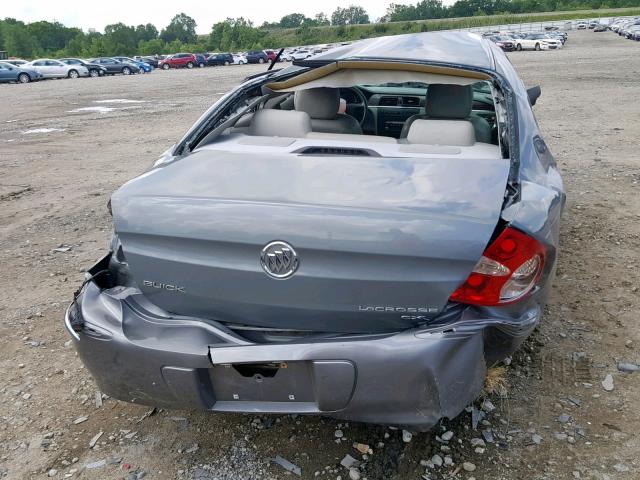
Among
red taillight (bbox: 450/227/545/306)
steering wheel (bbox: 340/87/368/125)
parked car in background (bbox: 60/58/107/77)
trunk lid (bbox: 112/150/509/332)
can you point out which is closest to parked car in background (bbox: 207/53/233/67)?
parked car in background (bbox: 60/58/107/77)

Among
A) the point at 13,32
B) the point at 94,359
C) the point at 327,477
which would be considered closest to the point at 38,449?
the point at 94,359

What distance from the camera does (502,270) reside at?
2.04m

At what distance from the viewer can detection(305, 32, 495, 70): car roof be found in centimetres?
304

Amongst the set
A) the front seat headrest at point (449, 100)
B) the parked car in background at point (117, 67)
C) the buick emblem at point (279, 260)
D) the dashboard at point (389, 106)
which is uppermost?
the front seat headrest at point (449, 100)

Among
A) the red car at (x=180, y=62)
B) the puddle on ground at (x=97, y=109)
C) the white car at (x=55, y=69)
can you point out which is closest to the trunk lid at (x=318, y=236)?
the puddle on ground at (x=97, y=109)

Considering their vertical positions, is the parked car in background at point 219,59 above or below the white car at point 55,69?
below

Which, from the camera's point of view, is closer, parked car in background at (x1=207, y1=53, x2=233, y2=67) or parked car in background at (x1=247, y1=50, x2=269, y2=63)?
parked car in background at (x1=207, y1=53, x2=233, y2=67)

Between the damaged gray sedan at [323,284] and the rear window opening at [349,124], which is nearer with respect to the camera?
the damaged gray sedan at [323,284]

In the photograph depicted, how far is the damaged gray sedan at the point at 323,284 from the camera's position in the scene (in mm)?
1996

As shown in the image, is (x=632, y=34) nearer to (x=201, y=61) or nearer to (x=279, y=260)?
(x=201, y=61)

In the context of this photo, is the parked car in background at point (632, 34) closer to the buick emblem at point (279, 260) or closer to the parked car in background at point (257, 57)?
the parked car in background at point (257, 57)

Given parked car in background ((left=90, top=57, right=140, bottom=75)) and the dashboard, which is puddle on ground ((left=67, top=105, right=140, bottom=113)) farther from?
parked car in background ((left=90, top=57, right=140, bottom=75))

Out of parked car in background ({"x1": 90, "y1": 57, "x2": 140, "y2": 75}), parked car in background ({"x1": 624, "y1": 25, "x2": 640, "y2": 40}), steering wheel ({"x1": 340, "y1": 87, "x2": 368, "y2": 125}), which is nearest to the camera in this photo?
steering wheel ({"x1": 340, "y1": 87, "x2": 368, "y2": 125})

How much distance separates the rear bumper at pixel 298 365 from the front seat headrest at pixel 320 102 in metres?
1.93
